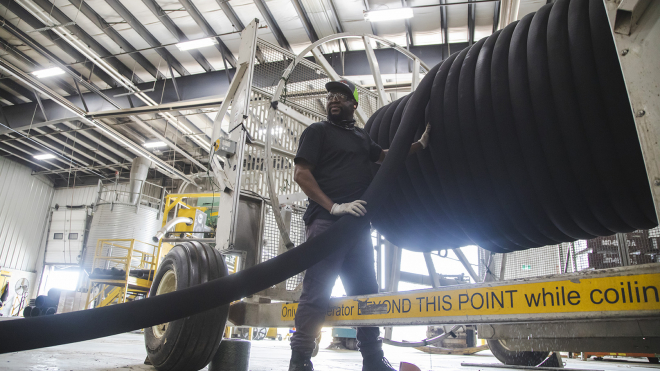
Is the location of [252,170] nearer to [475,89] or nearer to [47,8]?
[475,89]

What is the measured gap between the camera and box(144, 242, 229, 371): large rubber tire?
8.23 ft

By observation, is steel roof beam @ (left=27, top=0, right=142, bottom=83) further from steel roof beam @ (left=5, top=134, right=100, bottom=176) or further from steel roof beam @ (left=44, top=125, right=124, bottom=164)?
steel roof beam @ (left=5, top=134, right=100, bottom=176)

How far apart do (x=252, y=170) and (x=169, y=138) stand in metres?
14.4

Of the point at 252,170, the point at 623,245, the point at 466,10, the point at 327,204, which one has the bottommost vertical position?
the point at 327,204

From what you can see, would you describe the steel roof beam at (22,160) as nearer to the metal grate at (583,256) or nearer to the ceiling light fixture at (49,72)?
the ceiling light fixture at (49,72)

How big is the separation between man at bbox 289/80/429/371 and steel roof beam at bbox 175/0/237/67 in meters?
8.35

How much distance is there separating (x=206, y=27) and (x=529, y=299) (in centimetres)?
1034

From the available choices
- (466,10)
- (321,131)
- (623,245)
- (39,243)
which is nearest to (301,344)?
(321,131)

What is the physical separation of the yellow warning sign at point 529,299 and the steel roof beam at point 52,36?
11878 millimetres

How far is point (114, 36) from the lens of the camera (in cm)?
1066

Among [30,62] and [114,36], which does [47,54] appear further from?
[114,36]

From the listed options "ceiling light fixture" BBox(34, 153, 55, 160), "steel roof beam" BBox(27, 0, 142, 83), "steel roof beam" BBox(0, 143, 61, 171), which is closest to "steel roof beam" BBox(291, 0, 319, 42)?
"steel roof beam" BBox(27, 0, 142, 83)

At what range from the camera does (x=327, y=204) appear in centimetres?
216

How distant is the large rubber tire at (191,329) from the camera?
2.51 m
